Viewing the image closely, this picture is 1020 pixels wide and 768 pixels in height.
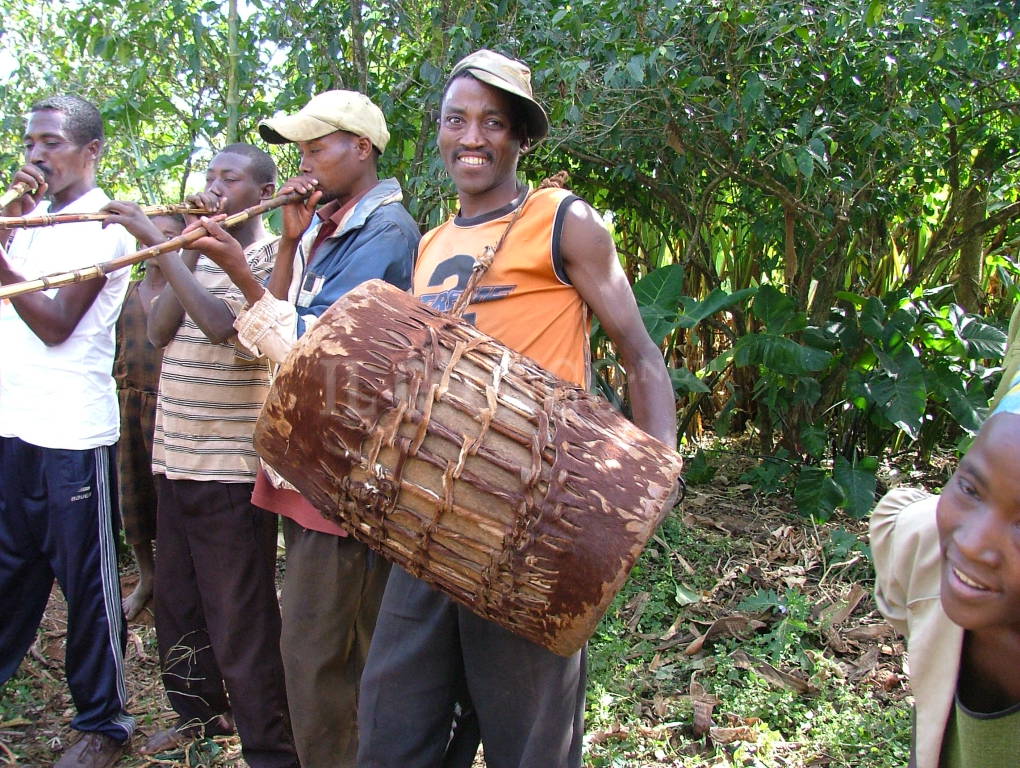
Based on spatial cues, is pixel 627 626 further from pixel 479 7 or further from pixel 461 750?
pixel 479 7

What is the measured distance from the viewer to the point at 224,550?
263 centimetres

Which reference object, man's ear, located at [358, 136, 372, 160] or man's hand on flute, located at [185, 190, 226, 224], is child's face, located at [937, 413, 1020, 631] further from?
man's hand on flute, located at [185, 190, 226, 224]

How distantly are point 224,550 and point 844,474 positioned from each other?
9.46ft

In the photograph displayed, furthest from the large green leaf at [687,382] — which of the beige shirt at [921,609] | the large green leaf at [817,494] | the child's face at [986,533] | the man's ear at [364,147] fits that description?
the child's face at [986,533]

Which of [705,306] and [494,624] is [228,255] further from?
[705,306]

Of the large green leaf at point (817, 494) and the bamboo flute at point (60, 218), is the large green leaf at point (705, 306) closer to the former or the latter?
the large green leaf at point (817, 494)

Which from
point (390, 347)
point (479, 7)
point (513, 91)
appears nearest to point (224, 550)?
point (390, 347)

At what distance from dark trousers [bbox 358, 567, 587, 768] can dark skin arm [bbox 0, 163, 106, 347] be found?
1311 millimetres

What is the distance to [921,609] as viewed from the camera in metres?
1.37

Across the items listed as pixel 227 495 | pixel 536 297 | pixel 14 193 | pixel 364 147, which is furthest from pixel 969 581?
pixel 14 193

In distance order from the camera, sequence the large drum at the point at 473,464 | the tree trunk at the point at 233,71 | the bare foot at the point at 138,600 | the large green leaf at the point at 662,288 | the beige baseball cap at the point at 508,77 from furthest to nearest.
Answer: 1. the large green leaf at the point at 662,288
2. the tree trunk at the point at 233,71
3. the bare foot at the point at 138,600
4. the beige baseball cap at the point at 508,77
5. the large drum at the point at 473,464

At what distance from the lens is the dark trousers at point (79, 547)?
269 centimetres

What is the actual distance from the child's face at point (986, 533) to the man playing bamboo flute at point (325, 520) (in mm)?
1423

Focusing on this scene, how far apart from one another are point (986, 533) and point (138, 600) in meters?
3.45
